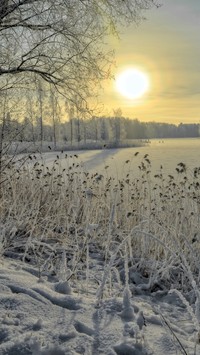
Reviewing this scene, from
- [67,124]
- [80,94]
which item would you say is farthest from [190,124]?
[80,94]

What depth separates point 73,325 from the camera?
2.19 m

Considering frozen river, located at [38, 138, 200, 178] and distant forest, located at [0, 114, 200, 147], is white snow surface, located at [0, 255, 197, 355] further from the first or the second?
distant forest, located at [0, 114, 200, 147]

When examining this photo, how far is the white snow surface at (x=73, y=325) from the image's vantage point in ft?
6.54

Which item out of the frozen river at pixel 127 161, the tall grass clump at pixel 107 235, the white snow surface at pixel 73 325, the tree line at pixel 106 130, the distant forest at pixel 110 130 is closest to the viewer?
the white snow surface at pixel 73 325

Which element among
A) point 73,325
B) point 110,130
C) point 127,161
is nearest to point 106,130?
point 110,130

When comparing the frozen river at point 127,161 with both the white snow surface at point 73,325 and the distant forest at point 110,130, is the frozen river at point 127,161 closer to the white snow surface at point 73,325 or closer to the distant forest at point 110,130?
the distant forest at point 110,130

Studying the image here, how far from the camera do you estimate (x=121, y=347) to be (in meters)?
2.02

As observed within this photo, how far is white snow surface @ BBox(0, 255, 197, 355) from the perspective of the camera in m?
1.99

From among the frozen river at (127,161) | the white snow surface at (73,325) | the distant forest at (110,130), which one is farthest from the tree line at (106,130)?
the white snow surface at (73,325)

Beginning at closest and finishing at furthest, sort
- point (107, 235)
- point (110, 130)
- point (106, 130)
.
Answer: point (107, 235), point (110, 130), point (106, 130)

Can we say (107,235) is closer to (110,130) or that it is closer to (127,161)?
(127,161)

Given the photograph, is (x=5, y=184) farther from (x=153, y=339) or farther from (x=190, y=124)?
(x=190, y=124)

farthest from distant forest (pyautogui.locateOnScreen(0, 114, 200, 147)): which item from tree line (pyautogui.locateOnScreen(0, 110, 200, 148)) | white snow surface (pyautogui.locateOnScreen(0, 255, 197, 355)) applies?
white snow surface (pyautogui.locateOnScreen(0, 255, 197, 355))

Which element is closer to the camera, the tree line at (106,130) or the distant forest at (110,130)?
the tree line at (106,130)
